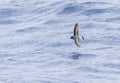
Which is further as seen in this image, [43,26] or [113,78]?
[43,26]

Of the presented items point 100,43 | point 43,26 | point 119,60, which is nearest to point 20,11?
point 43,26

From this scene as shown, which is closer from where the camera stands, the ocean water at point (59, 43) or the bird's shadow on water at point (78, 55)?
the ocean water at point (59, 43)

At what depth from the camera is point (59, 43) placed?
20188mm

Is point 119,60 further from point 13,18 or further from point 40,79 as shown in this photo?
point 13,18

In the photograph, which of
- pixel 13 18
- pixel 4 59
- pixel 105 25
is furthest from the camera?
pixel 13 18

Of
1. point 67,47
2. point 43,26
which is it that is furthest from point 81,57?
point 43,26

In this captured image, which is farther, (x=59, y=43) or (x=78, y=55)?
(x=59, y=43)

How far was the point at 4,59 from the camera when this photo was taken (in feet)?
63.5

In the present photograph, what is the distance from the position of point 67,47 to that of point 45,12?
5.71 meters

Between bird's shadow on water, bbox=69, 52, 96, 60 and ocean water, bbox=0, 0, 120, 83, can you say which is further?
bird's shadow on water, bbox=69, 52, 96, 60

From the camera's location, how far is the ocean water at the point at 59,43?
17422 millimetres

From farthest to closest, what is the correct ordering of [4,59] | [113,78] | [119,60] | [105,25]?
[105,25] → [4,59] → [119,60] → [113,78]

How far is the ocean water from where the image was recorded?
57.2ft

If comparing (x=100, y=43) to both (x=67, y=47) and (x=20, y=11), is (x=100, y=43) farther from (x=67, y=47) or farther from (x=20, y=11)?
(x=20, y=11)
